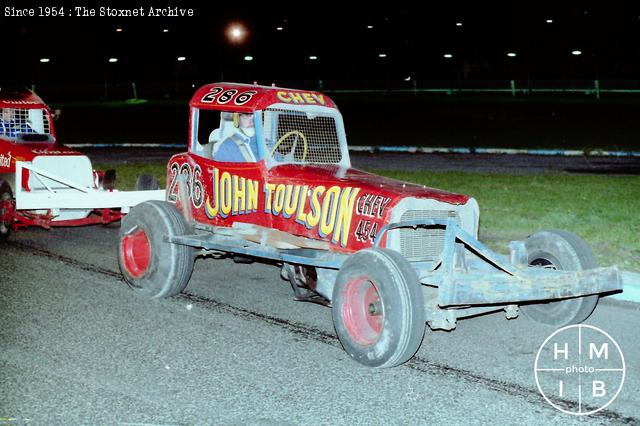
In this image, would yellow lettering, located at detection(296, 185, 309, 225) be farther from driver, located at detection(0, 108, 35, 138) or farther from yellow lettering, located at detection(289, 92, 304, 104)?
driver, located at detection(0, 108, 35, 138)

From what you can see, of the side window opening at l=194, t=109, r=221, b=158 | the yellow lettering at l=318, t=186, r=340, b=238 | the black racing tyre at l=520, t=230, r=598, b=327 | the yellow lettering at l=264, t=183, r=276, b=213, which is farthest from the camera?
the side window opening at l=194, t=109, r=221, b=158

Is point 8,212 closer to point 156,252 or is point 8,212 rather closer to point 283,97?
point 156,252

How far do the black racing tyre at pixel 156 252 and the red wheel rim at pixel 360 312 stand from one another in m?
2.10

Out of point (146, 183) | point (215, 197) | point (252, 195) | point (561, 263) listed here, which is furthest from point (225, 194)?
point (146, 183)

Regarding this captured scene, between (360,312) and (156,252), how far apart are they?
2.32 m

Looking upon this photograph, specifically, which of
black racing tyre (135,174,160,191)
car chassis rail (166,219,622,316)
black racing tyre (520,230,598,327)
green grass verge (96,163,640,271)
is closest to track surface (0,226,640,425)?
black racing tyre (520,230,598,327)

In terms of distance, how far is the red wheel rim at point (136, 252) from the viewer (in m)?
8.16

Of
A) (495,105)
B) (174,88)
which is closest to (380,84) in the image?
(174,88)

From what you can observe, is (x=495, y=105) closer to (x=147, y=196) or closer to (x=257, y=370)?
(x=147, y=196)

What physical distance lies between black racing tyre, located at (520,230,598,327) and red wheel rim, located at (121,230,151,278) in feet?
11.3

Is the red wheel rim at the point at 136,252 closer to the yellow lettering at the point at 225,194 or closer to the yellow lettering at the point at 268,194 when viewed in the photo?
the yellow lettering at the point at 225,194

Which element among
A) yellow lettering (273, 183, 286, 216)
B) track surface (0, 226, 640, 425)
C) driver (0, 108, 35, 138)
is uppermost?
driver (0, 108, 35, 138)

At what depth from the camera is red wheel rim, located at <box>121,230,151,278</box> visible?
816cm

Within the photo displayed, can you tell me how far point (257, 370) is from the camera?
5961mm
